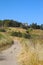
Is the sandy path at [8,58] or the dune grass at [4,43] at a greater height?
the sandy path at [8,58]

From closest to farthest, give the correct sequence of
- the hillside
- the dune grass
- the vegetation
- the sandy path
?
the hillside < the sandy path < the vegetation < the dune grass

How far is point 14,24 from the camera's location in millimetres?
124250

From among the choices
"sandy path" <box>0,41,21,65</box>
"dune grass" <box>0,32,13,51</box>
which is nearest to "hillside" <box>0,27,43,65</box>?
"dune grass" <box>0,32,13,51</box>

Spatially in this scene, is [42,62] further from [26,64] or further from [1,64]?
[1,64]

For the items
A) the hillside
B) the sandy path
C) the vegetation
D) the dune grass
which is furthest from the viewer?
the dune grass

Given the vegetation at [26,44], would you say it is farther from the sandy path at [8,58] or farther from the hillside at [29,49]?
the sandy path at [8,58]

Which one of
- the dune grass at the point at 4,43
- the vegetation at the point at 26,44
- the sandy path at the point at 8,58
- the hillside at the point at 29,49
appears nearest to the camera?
the hillside at the point at 29,49

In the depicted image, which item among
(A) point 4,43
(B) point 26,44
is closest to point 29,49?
(B) point 26,44

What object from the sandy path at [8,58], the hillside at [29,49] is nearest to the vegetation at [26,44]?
the hillside at [29,49]

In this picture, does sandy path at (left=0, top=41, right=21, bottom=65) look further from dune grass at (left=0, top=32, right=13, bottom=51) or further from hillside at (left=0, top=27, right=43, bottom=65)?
dune grass at (left=0, top=32, right=13, bottom=51)

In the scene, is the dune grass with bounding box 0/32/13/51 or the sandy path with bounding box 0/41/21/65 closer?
the sandy path with bounding box 0/41/21/65

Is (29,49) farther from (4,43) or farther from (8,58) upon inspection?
(4,43)

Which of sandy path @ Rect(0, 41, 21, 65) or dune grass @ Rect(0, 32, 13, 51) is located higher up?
sandy path @ Rect(0, 41, 21, 65)

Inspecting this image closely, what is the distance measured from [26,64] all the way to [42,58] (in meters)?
1.85
